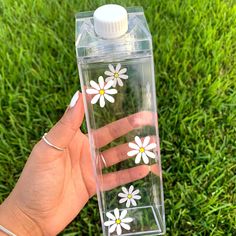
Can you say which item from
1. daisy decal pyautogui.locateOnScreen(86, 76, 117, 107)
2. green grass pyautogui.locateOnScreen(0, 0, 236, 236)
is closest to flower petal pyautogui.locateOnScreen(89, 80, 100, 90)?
daisy decal pyautogui.locateOnScreen(86, 76, 117, 107)

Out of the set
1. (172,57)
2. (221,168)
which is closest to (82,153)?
(221,168)

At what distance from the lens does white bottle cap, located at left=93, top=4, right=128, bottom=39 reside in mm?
1204

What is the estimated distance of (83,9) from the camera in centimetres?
215

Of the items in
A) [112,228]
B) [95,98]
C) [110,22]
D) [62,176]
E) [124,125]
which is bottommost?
[112,228]

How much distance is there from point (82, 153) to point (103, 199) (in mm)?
154

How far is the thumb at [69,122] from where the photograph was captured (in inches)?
52.3

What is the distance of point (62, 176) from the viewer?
1.47m

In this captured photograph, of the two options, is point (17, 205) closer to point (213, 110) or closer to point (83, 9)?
point (213, 110)

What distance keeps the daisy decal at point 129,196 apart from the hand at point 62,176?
1.3 inches

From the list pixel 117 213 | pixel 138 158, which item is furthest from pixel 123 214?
pixel 138 158

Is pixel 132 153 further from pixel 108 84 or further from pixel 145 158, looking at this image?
pixel 108 84

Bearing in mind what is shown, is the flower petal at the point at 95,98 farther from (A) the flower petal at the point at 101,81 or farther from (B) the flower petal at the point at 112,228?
(B) the flower petal at the point at 112,228

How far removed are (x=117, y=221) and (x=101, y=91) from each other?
44cm

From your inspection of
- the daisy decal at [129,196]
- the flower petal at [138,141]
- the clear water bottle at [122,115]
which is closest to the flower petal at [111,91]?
the clear water bottle at [122,115]
